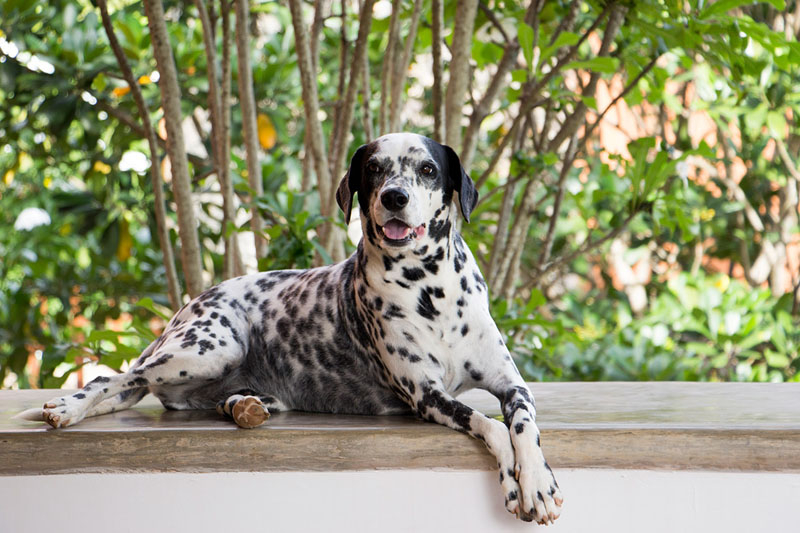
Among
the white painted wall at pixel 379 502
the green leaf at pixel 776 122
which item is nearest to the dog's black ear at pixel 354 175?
the white painted wall at pixel 379 502

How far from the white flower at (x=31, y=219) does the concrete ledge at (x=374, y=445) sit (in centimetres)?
367

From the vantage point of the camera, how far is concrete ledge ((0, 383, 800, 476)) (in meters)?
1.68

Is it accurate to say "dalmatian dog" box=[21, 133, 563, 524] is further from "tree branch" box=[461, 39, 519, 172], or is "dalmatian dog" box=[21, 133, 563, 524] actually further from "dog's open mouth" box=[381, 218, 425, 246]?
"tree branch" box=[461, 39, 519, 172]

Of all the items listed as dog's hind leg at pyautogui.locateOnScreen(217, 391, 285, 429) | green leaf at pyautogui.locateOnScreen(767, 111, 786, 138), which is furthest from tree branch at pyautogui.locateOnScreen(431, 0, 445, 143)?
green leaf at pyautogui.locateOnScreen(767, 111, 786, 138)

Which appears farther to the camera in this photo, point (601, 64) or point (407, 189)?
point (601, 64)

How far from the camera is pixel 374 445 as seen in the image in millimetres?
1714

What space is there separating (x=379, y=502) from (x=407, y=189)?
0.66m

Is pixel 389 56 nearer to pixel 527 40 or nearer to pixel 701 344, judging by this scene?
pixel 527 40

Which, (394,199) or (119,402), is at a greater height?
(394,199)

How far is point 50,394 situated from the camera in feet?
8.76

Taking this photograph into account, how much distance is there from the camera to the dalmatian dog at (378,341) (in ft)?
5.53

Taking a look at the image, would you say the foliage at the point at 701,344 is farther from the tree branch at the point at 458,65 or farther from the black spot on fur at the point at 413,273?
the black spot on fur at the point at 413,273

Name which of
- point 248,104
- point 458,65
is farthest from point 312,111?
point 458,65

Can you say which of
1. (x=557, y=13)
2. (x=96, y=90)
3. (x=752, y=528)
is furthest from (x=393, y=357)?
(x=96, y=90)
